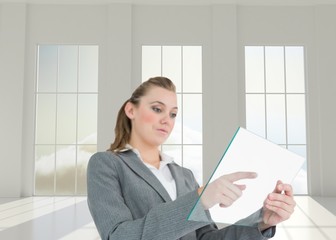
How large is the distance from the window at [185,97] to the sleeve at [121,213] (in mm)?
9451

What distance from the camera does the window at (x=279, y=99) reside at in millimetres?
12555

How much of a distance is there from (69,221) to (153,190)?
5922 millimetres

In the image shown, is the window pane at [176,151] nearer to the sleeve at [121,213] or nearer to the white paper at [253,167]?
the sleeve at [121,213]

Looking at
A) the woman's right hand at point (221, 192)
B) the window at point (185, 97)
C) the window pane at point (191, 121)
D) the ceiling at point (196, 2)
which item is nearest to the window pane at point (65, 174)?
the window at point (185, 97)

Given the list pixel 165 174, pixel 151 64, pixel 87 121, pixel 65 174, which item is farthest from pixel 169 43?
pixel 165 174

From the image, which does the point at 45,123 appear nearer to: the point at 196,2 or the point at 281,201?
the point at 196,2

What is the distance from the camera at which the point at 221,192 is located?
929 mm

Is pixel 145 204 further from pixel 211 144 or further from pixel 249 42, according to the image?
pixel 249 42

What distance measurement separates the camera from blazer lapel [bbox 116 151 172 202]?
1265 millimetres

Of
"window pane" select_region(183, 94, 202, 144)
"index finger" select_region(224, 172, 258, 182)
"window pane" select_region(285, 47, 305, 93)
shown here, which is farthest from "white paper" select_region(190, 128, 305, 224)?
"window pane" select_region(285, 47, 305, 93)

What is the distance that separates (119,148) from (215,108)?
924 cm

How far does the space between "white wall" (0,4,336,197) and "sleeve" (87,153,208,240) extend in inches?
364

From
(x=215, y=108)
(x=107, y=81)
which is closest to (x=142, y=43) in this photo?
(x=107, y=81)

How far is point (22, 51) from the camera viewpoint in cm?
1074
